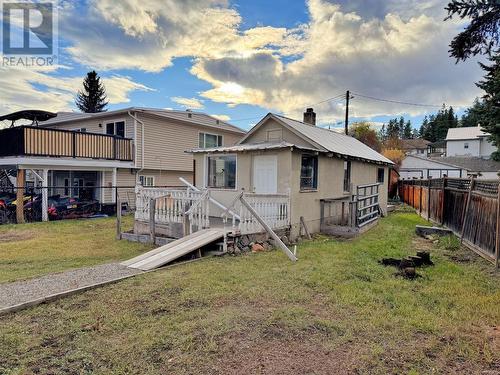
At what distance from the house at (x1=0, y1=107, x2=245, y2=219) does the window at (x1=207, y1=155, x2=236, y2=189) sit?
529 centimetres

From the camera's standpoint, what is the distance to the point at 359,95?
3150 cm

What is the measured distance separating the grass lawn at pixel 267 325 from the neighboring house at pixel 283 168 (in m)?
4.77

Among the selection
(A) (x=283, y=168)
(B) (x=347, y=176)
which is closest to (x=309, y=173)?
(A) (x=283, y=168)

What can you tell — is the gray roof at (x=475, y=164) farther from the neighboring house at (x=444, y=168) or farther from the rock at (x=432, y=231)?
the rock at (x=432, y=231)

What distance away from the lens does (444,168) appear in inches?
1545

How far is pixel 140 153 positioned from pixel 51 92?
14448 millimetres

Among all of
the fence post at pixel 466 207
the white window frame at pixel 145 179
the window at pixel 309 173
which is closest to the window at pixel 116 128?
the white window frame at pixel 145 179

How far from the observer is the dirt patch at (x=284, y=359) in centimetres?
311

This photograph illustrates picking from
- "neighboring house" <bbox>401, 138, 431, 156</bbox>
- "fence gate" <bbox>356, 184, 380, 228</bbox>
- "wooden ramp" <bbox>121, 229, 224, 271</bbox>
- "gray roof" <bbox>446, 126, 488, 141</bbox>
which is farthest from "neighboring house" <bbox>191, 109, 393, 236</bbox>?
"neighboring house" <bbox>401, 138, 431, 156</bbox>

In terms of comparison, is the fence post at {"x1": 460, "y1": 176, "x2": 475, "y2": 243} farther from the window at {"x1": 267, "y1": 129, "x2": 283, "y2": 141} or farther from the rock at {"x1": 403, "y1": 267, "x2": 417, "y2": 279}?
the window at {"x1": 267, "y1": 129, "x2": 283, "y2": 141}

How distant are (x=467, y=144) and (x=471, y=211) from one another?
188 ft

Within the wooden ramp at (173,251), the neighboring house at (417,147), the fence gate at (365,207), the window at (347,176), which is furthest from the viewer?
the neighboring house at (417,147)

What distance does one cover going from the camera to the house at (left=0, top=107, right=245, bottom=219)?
1532 centimetres

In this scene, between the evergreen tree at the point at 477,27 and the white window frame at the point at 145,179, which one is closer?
the evergreen tree at the point at 477,27
